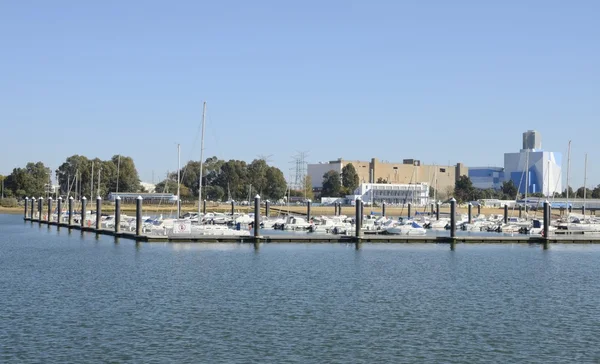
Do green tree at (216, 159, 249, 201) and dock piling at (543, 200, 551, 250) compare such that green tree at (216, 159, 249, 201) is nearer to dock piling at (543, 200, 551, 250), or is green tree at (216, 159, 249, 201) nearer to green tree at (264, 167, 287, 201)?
green tree at (264, 167, 287, 201)

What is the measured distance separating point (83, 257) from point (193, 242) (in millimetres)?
11271

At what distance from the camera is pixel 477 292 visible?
128ft

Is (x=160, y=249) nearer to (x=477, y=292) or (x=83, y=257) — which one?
(x=83, y=257)

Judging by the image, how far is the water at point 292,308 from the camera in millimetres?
25547

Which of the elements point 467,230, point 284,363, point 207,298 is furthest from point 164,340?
point 467,230

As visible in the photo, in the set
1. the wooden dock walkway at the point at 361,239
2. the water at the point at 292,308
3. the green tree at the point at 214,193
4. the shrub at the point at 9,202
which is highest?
the green tree at the point at 214,193

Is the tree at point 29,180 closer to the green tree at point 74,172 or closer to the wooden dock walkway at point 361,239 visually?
the green tree at point 74,172

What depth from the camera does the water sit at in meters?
25.5

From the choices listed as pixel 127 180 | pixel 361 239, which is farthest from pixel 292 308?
pixel 127 180

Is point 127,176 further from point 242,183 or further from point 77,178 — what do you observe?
point 242,183

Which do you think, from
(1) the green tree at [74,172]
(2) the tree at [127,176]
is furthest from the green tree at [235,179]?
(1) the green tree at [74,172]

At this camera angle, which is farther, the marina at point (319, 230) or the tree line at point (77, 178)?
the tree line at point (77, 178)

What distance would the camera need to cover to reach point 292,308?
32938mm

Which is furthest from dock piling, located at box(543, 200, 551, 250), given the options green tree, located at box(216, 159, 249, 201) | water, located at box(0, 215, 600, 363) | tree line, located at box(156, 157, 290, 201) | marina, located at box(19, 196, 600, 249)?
green tree, located at box(216, 159, 249, 201)
